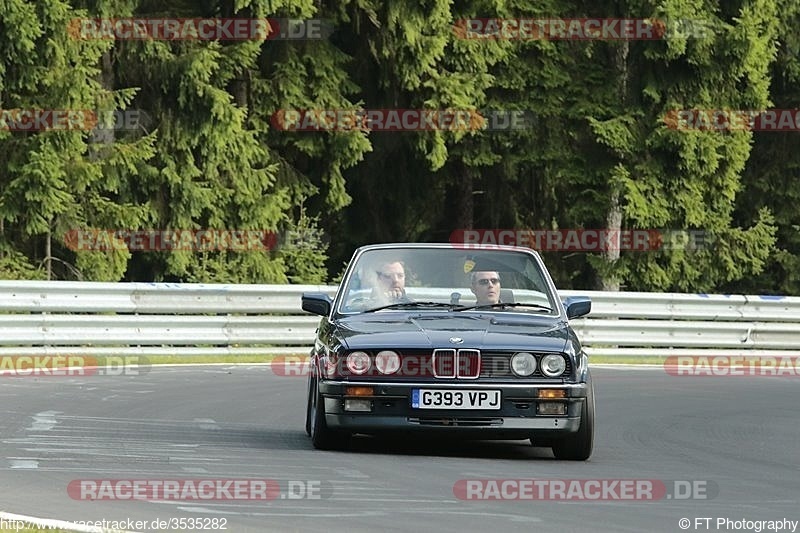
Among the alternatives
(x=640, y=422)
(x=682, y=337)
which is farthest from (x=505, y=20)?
(x=640, y=422)

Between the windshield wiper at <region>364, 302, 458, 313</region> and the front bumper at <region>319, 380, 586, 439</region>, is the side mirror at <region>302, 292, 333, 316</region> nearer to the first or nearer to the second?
the windshield wiper at <region>364, 302, 458, 313</region>

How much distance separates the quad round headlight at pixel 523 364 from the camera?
1146 centimetres

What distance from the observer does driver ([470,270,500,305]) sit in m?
12.7

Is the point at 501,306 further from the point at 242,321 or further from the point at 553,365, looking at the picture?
the point at 242,321

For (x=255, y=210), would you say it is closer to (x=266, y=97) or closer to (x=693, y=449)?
(x=266, y=97)

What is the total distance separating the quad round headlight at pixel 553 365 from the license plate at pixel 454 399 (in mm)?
346

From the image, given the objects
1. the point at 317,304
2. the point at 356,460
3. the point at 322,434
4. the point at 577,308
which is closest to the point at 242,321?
the point at 317,304

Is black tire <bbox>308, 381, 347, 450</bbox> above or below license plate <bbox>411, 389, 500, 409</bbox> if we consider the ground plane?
below

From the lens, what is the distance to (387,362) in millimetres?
11445

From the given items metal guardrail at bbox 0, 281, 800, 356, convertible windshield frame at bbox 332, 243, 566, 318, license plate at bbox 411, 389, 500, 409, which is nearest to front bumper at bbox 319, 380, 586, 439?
license plate at bbox 411, 389, 500, 409

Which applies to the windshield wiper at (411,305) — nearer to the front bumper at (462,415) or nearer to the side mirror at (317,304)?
the side mirror at (317,304)

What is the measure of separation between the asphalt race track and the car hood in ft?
2.40

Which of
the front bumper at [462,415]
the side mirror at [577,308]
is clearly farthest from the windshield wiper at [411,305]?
the front bumper at [462,415]

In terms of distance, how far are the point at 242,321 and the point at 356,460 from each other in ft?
40.9
